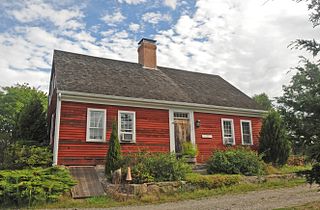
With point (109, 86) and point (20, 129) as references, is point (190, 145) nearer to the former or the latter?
point (109, 86)

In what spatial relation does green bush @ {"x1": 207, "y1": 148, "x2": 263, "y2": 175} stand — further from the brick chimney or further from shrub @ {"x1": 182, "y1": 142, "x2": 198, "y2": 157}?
the brick chimney

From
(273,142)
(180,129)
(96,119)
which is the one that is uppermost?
(96,119)

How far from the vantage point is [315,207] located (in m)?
6.66

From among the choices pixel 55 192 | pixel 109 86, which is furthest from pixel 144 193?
pixel 109 86

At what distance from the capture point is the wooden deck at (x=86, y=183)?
976 cm

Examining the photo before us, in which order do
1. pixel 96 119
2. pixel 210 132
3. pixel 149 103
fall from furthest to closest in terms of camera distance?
1. pixel 210 132
2. pixel 149 103
3. pixel 96 119

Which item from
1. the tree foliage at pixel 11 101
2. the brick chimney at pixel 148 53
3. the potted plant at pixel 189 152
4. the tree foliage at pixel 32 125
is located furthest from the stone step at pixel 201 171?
the tree foliage at pixel 11 101

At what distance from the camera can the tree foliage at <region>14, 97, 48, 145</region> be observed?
14.5 m

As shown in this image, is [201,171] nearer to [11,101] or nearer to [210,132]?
[210,132]

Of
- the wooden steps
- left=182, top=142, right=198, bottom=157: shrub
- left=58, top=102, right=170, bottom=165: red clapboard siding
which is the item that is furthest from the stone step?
left=58, top=102, right=170, bottom=165: red clapboard siding

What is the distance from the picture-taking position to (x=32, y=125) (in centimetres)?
1480

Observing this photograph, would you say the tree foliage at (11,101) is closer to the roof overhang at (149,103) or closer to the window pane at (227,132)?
the roof overhang at (149,103)

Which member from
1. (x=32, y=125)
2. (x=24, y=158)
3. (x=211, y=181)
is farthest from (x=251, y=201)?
(x=32, y=125)

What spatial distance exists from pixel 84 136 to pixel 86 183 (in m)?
2.83
